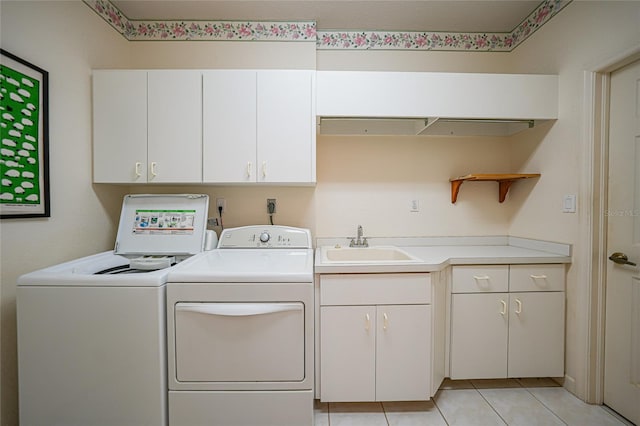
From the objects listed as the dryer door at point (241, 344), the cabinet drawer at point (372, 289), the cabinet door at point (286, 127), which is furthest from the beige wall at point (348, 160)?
the dryer door at point (241, 344)

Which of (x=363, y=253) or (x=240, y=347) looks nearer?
(x=240, y=347)

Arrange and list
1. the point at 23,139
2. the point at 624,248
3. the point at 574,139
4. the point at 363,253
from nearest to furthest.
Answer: the point at 23,139 → the point at 624,248 → the point at 574,139 → the point at 363,253

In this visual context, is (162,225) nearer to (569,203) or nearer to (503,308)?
(503,308)

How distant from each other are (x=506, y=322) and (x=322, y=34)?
242cm

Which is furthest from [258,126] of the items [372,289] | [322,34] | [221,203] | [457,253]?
[457,253]

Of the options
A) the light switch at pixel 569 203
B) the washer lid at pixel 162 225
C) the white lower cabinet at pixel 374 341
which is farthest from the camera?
the washer lid at pixel 162 225

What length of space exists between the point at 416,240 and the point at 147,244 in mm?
1974

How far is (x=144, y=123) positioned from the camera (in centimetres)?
172

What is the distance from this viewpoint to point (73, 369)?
1.22 meters

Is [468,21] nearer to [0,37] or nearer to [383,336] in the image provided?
[383,336]

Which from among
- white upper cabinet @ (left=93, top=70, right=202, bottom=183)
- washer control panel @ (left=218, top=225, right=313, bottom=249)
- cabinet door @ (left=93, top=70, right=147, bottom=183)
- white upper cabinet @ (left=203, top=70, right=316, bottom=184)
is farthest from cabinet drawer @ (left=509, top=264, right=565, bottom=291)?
cabinet door @ (left=93, top=70, right=147, bottom=183)

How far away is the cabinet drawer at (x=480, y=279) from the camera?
66.2 inches

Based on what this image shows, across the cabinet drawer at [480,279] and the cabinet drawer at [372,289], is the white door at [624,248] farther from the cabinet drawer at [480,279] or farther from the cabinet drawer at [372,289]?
the cabinet drawer at [372,289]

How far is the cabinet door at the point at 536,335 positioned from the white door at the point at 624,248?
0.73ft
